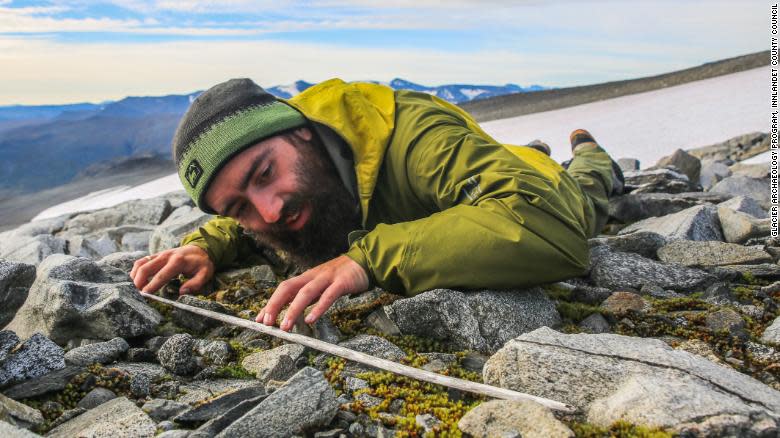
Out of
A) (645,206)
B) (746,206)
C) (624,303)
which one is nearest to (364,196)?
(624,303)

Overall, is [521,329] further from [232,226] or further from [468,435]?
[232,226]

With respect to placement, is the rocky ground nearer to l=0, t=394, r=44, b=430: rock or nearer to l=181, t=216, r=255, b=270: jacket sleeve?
l=0, t=394, r=44, b=430: rock

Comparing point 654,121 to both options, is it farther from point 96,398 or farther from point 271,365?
point 96,398

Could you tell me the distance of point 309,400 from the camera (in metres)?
2.61

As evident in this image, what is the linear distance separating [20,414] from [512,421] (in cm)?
211

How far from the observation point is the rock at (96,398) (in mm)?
3029

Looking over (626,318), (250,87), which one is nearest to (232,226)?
(250,87)

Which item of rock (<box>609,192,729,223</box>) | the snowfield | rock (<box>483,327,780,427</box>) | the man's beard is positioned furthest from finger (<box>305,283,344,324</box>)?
the snowfield

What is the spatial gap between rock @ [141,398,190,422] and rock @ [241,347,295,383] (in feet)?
1.64

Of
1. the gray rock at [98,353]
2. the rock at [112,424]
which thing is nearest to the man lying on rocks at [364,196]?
the gray rock at [98,353]

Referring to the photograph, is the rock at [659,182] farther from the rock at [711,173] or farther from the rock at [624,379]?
the rock at [624,379]

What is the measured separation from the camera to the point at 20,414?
282 centimetres

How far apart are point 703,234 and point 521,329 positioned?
350 centimetres

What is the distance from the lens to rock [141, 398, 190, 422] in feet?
9.14
